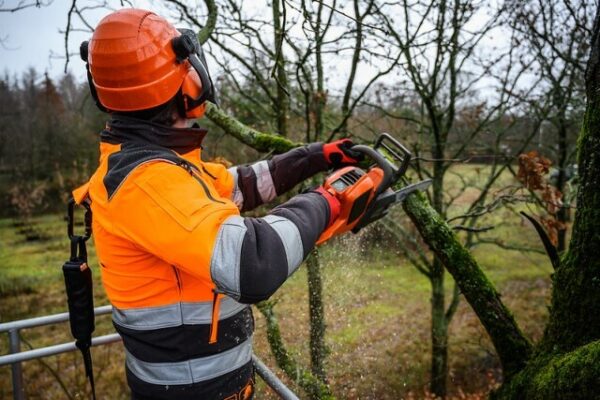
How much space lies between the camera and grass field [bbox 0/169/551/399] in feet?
24.3

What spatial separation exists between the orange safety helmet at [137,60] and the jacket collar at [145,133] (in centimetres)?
5

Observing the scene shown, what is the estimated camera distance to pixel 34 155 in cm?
2184

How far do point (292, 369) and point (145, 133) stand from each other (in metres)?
2.40

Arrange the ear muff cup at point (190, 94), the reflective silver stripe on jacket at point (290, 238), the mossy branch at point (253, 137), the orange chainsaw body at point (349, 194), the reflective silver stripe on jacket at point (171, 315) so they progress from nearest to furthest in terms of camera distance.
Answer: the reflective silver stripe on jacket at point (290, 238) < the reflective silver stripe on jacket at point (171, 315) < the ear muff cup at point (190, 94) < the orange chainsaw body at point (349, 194) < the mossy branch at point (253, 137)

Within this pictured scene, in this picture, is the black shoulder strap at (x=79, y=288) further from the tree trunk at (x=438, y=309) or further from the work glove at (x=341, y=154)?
the tree trunk at (x=438, y=309)

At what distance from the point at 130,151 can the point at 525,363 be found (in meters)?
2.03

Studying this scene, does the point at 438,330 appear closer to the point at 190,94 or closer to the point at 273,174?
the point at 273,174

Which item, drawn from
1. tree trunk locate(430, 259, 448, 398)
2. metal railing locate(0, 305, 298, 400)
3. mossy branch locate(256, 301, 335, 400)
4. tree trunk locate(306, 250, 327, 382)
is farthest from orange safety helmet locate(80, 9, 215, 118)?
tree trunk locate(430, 259, 448, 398)

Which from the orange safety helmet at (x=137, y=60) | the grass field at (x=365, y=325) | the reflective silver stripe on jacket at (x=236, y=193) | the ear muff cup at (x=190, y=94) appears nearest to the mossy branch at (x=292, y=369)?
the grass field at (x=365, y=325)

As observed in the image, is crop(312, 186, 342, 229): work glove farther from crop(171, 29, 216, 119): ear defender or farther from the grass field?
the grass field

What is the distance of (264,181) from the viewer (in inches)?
92.9

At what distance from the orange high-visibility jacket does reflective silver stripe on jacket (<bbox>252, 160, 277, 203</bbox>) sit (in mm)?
726

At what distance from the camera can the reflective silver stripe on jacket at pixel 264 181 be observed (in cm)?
235

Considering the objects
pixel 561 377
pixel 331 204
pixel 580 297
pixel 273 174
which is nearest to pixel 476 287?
pixel 580 297
